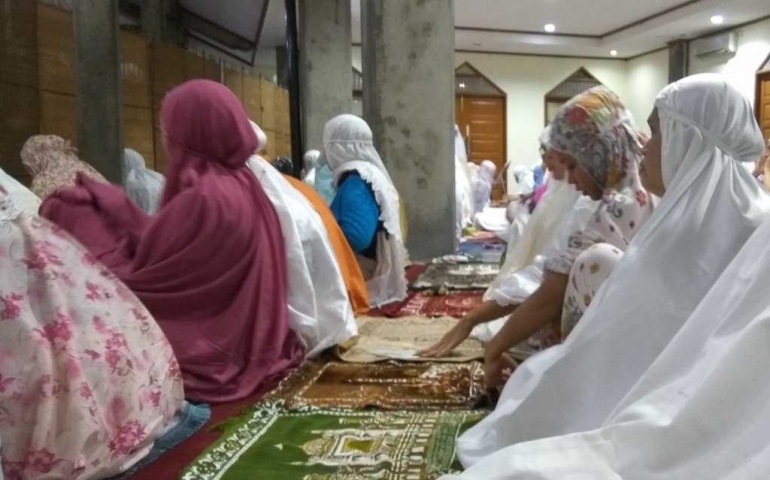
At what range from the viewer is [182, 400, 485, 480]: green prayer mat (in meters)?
1.52

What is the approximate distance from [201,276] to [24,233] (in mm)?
747

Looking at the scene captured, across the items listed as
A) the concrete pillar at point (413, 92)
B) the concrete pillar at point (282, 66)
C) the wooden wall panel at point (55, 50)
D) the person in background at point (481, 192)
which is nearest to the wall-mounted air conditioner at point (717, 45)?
the person in background at point (481, 192)

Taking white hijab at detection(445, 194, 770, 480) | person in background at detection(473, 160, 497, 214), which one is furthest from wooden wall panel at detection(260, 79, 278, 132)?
white hijab at detection(445, 194, 770, 480)

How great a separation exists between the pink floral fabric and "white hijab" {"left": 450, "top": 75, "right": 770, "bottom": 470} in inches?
28.1

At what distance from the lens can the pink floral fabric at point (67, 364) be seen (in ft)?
4.53

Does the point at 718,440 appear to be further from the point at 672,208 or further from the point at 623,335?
the point at 672,208

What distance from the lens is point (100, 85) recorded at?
14.3 ft

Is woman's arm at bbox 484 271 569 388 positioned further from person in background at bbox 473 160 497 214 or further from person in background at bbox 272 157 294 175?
person in background at bbox 473 160 497 214

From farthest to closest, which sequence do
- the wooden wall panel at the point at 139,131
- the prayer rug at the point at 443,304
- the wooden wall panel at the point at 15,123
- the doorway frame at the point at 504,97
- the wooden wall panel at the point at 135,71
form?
the doorway frame at the point at 504,97, the wooden wall panel at the point at 135,71, the wooden wall panel at the point at 139,131, the wooden wall panel at the point at 15,123, the prayer rug at the point at 443,304

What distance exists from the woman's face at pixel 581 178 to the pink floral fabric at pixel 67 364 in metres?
1.17

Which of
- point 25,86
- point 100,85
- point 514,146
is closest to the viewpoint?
point 25,86

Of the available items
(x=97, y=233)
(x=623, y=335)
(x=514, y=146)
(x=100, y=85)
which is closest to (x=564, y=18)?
(x=514, y=146)

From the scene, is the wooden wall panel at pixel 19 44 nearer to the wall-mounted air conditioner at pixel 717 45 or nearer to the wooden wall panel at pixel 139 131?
the wooden wall panel at pixel 139 131

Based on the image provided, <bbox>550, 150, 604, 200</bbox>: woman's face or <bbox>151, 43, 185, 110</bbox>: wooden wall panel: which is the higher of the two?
<bbox>151, 43, 185, 110</bbox>: wooden wall panel
